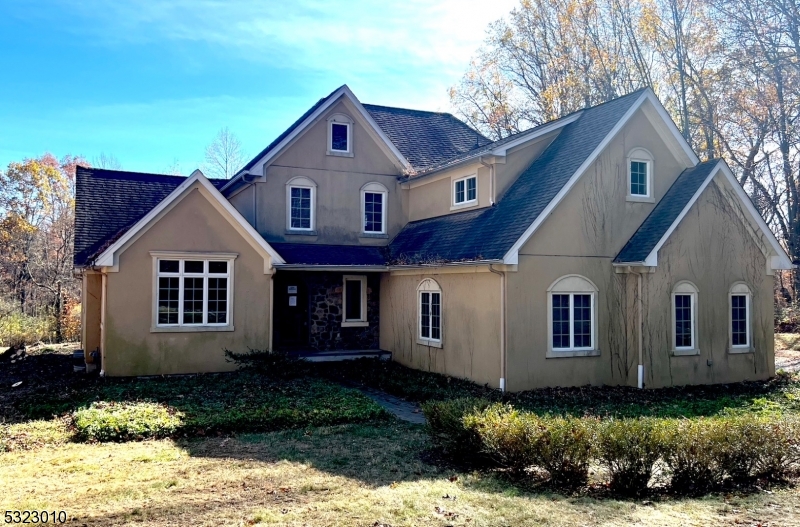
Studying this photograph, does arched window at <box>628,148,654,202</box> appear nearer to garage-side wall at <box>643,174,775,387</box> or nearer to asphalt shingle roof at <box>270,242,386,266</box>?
garage-side wall at <box>643,174,775,387</box>

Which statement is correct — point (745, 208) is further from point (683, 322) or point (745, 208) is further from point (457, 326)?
point (457, 326)

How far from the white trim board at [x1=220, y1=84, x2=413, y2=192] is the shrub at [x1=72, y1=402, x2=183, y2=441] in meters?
9.24

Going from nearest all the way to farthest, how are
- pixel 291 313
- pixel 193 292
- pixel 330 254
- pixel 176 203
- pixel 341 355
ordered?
pixel 176 203, pixel 193 292, pixel 341 355, pixel 330 254, pixel 291 313

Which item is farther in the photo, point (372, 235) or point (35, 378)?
point (372, 235)

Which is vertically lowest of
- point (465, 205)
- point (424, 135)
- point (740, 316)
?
point (740, 316)

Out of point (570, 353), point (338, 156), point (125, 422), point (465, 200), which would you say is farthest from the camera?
point (338, 156)

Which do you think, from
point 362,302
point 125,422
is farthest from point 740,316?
point 125,422

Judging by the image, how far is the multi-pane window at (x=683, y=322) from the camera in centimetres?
1468

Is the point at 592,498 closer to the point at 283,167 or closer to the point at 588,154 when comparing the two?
the point at 588,154

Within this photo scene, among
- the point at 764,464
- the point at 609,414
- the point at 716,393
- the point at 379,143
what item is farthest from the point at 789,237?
the point at 764,464

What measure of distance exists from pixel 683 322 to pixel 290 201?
11.7 m

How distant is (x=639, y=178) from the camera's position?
15.4 metres

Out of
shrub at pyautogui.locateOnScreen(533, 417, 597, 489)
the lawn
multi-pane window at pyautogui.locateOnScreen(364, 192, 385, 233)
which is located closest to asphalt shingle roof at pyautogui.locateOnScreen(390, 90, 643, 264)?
multi-pane window at pyautogui.locateOnScreen(364, 192, 385, 233)

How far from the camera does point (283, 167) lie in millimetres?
19094
